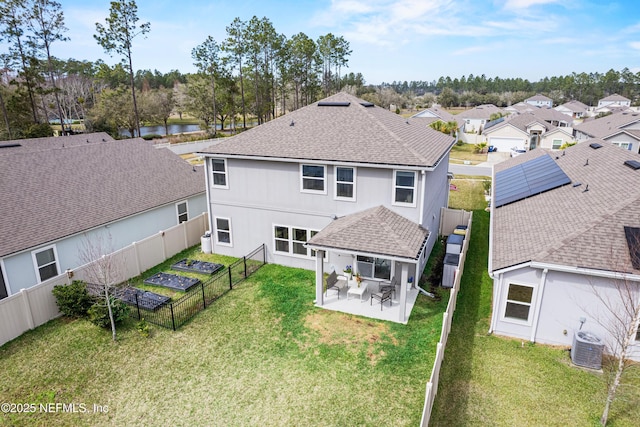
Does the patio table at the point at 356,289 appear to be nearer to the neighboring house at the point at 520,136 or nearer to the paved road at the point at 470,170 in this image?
the paved road at the point at 470,170

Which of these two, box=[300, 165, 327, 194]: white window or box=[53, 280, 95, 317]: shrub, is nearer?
box=[53, 280, 95, 317]: shrub

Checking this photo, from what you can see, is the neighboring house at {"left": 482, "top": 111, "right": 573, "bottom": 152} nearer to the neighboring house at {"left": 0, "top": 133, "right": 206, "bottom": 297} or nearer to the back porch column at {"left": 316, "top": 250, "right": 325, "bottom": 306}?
the neighboring house at {"left": 0, "top": 133, "right": 206, "bottom": 297}

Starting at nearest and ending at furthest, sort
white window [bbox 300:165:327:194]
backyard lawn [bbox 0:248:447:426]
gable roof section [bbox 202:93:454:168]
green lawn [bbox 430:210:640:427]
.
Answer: green lawn [bbox 430:210:640:427]
backyard lawn [bbox 0:248:447:426]
gable roof section [bbox 202:93:454:168]
white window [bbox 300:165:327:194]

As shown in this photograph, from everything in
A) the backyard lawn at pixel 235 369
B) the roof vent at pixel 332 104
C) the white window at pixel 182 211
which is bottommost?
the backyard lawn at pixel 235 369

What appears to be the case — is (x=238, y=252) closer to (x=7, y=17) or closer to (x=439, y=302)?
(x=439, y=302)

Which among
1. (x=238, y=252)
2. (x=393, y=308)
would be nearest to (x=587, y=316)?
(x=393, y=308)

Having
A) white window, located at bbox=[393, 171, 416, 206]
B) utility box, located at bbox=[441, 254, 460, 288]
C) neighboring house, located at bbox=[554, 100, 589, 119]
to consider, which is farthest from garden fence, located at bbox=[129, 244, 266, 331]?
neighboring house, located at bbox=[554, 100, 589, 119]

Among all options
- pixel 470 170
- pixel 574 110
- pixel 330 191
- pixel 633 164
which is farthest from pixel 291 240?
pixel 574 110

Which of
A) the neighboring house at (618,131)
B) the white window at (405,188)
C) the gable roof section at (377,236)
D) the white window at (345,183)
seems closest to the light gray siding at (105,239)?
the gable roof section at (377,236)
